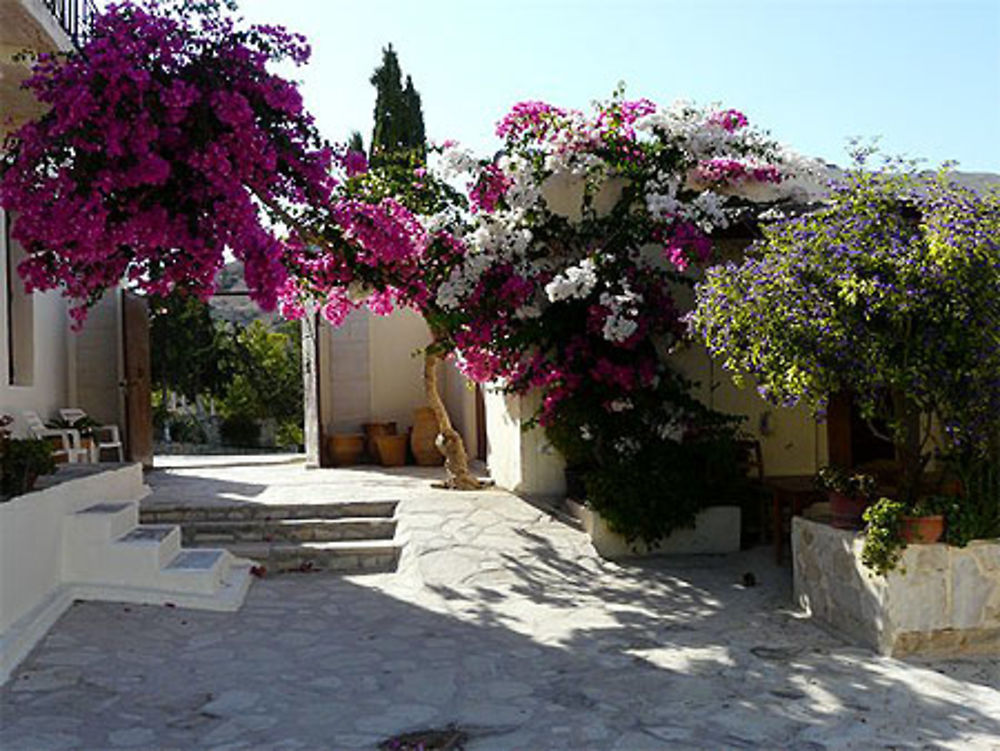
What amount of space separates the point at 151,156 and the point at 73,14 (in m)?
3.57

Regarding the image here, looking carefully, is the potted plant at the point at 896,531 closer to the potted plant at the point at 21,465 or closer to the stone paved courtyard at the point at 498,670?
the stone paved courtyard at the point at 498,670

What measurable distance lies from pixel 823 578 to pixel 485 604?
90.6 inches

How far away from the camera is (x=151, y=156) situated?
5043mm

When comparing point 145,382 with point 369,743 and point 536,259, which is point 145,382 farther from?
point 369,743

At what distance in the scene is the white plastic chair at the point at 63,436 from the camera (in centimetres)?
955

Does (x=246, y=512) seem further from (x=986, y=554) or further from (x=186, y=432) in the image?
(x=186, y=432)

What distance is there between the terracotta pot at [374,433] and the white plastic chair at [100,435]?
3380 mm

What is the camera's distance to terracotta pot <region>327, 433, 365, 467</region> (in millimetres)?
13492

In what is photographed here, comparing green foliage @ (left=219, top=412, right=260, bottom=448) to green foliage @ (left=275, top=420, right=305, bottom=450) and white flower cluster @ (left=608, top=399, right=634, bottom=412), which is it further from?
white flower cluster @ (left=608, top=399, right=634, bottom=412)

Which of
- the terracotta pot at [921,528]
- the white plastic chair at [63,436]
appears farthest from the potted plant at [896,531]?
the white plastic chair at [63,436]

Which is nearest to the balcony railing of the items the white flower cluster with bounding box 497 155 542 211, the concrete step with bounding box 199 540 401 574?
the white flower cluster with bounding box 497 155 542 211

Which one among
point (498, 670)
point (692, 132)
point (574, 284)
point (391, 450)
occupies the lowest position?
point (498, 670)

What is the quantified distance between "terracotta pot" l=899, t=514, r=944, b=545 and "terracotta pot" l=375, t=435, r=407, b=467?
8938 millimetres

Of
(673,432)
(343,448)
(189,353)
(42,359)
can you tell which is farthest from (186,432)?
(673,432)
